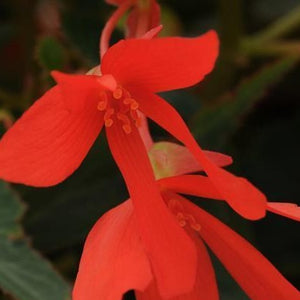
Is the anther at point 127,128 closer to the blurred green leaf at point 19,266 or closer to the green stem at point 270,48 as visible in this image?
the blurred green leaf at point 19,266

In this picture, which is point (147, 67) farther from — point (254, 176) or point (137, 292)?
point (254, 176)

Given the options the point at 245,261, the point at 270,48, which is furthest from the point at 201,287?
the point at 270,48

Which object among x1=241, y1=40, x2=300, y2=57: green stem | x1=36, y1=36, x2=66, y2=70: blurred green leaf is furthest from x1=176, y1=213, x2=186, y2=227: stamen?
x1=241, y1=40, x2=300, y2=57: green stem

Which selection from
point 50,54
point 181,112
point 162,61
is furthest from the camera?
point 181,112

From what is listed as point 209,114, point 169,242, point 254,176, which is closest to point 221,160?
point 169,242

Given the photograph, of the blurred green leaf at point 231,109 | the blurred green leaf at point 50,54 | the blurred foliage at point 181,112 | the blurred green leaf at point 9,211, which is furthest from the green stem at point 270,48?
the blurred green leaf at point 9,211

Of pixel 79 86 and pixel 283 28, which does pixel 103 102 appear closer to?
pixel 79 86

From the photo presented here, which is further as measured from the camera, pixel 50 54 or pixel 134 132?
pixel 50 54
